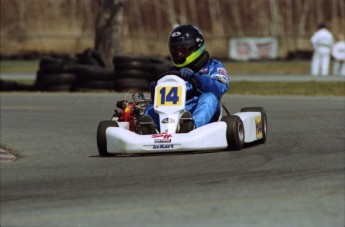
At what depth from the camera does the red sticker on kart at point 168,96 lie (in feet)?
30.7

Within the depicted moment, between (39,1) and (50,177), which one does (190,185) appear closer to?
(50,177)

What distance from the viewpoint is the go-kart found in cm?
890

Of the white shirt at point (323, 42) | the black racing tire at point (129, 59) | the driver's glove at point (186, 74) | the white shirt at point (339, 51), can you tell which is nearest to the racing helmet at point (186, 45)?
the driver's glove at point (186, 74)

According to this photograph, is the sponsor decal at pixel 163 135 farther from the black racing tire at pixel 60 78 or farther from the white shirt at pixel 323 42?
the white shirt at pixel 323 42

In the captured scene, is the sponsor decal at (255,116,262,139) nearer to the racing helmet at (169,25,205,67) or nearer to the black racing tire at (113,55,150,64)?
the racing helmet at (169,25,205,67)

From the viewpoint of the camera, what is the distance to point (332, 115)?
42.1 feet

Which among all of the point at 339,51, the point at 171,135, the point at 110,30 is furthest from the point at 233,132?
the point at 339,51

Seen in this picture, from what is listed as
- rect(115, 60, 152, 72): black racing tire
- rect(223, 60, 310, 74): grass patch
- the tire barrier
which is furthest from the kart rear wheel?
rect(223, 60, 310, 74): grass patch

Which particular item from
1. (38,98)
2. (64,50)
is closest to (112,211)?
(38,98)

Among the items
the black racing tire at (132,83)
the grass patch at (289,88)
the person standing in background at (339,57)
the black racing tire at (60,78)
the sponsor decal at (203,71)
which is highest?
the sponsor decal at (203,71)

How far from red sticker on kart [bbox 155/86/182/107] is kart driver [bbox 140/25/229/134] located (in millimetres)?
158

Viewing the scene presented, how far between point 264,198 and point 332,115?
6.45 metres

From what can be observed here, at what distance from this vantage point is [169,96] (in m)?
9.40

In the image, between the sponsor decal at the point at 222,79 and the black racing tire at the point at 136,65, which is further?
the black racing tire at the point at 136,65
